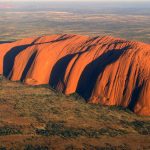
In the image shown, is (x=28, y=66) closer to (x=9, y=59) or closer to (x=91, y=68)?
(x=9, y=59)

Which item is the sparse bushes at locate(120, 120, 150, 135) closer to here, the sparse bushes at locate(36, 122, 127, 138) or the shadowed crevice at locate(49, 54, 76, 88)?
the sparse bushes at locate(36, 122, 127, 138)

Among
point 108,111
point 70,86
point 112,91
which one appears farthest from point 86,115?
point 70,86

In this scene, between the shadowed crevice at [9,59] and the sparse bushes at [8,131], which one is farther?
the shadowed crevice at [9,59]

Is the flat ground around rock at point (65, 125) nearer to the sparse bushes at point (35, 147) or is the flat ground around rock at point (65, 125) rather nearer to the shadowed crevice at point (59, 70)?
the sparse bushes at point (35, 147)

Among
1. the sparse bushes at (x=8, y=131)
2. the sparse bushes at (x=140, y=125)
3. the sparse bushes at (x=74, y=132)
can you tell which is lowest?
the sparse bushes at (x=8, y=131)

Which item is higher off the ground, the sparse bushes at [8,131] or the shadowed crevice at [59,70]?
the shadowed crevice at [59,70]

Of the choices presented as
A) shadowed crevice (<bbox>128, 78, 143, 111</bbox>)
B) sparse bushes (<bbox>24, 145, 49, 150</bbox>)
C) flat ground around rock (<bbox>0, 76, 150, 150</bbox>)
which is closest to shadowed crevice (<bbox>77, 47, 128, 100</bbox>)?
flat ground around rock (<bbox>0, 76, 150, 150</bbox>)

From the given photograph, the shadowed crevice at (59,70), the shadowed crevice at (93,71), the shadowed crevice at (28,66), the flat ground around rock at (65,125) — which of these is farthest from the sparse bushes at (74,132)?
the shadowed crevice at (28,66)
